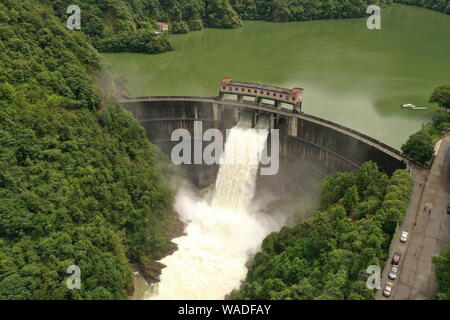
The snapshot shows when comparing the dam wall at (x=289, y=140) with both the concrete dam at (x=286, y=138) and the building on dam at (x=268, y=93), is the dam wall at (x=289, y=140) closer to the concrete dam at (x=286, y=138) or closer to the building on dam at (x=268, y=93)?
the concrete dam at (x=286, y=138)

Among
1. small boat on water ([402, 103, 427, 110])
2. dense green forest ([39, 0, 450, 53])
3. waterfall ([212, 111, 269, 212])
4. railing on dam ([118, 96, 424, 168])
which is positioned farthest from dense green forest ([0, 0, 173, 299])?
small boat on water ([402, 103, 427, 110])

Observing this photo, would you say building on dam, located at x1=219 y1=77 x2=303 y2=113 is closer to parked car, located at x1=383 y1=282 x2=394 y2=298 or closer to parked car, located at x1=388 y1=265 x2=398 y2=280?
parked car, located at x1=388 y1=265 x2=398 y2=280

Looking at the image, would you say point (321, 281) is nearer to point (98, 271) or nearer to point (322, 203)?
point (322, 203)

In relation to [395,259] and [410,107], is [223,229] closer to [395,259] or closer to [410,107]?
[395,259]

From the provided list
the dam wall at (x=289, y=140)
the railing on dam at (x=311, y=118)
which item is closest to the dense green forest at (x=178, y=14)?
the railing on dam at (x=311, y=118)

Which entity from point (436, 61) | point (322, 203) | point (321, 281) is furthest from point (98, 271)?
point (436, 61)

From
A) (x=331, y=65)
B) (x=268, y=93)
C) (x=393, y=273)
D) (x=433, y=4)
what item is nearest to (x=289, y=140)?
(x=268, y=93)
